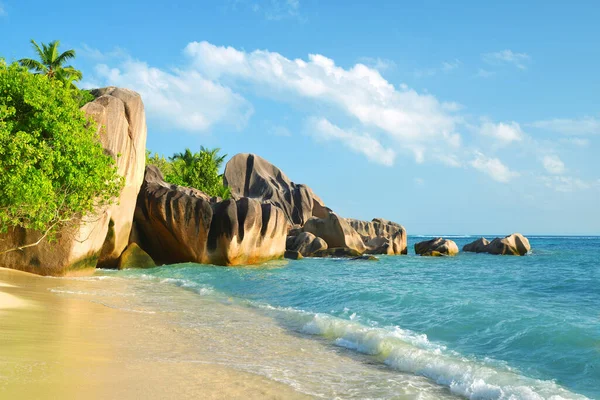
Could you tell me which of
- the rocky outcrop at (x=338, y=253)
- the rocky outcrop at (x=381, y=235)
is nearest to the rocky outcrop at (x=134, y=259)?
the rocky outcrop at (x=338, y=253)

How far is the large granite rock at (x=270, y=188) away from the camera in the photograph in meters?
54.6

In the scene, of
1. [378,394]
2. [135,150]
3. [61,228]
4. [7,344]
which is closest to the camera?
[378,394]

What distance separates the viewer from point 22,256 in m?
18.6

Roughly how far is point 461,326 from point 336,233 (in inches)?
1271

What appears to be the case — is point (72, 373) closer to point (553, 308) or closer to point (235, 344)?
point (235, 344)

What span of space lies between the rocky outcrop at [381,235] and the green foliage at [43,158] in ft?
103

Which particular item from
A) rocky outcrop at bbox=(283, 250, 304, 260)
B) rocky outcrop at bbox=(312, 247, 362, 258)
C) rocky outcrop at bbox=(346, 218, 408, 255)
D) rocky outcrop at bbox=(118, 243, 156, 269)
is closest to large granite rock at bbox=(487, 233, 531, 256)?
rocky outcrop at bbox=(346, 218, 408, 255)

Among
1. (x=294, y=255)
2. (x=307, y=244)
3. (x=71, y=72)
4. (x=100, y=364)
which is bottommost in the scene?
(x=100, y=364)

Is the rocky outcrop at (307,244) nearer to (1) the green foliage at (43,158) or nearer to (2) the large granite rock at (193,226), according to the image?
(2) the large granite rock at (193,226)

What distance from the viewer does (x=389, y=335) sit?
9859 millimetres

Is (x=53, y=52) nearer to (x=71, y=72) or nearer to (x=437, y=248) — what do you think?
(x=71, y=72)

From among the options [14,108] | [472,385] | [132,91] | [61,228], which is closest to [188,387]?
[472,385]

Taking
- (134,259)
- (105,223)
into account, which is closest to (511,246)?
(134,259)

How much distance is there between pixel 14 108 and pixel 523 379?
1480 cm
